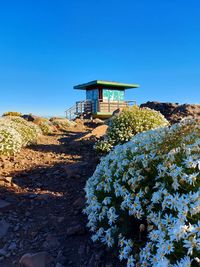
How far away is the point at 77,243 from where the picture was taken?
3.81 m

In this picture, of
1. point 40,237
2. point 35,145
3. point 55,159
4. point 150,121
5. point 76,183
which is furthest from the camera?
point 35,145

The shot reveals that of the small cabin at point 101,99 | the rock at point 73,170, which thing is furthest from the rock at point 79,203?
the small cabin at point 101,99

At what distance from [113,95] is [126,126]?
24970mm

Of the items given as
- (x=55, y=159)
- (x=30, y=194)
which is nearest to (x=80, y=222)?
(x=30, y=194)

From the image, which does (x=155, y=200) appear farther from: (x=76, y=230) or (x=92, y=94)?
(x=92, y=94)

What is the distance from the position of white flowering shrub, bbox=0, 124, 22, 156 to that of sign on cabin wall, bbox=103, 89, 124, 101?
24.3 meters

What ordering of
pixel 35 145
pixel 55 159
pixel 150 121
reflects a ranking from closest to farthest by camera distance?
pixel 55 159, pixel 150 121, pixel 35 145

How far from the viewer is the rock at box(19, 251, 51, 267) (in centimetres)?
348

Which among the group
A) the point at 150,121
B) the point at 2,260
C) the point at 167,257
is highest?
the point at 150,121

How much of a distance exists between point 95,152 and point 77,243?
16.4 feet

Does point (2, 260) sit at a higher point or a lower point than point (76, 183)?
lower

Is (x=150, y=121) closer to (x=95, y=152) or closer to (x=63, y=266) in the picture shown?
(x=95, y=152)

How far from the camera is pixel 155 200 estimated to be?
2625 millimetres

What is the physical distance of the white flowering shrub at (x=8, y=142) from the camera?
315 inches
